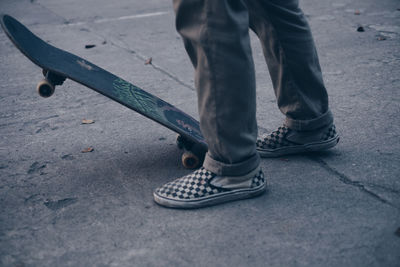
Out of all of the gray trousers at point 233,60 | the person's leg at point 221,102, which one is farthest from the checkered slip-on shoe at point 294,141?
the person's leg at point 221,102

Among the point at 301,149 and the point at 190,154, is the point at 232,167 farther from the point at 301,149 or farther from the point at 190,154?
the point at 301,149

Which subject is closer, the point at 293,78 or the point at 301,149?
the point at 293,78

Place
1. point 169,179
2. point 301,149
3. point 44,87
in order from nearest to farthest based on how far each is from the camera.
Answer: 1. point 44,87
2. point 169,179
3. point 301,149

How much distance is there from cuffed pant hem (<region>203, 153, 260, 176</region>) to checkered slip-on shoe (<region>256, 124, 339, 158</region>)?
36 cm

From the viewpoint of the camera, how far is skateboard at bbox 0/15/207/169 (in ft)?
5.71

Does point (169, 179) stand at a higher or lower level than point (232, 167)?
lower

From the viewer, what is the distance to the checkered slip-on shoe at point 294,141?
1932mm

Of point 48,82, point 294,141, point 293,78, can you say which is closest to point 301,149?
point 294,141

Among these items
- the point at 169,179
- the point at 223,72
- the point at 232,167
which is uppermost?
the point at 223,72

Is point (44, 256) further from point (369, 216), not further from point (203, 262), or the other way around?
point (369, 216)

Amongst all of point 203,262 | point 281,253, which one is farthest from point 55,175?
point 281,253

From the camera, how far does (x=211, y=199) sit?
5.36ft

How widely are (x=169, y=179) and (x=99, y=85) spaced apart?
0.48 m

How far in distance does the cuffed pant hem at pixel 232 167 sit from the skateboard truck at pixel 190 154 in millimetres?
257
